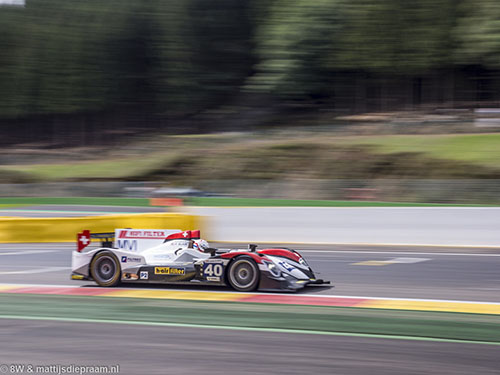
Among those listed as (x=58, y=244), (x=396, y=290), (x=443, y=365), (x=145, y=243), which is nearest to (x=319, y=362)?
(x=443, y=365)

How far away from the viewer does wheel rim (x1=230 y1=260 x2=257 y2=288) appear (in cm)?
816

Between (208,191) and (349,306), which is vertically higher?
(208,191)

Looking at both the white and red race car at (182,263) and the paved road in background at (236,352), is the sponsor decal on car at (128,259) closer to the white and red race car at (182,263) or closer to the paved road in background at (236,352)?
the white and red race car at (182,263)

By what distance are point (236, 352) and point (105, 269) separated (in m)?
3.97

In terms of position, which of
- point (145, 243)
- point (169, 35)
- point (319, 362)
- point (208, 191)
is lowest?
point (319, 362)

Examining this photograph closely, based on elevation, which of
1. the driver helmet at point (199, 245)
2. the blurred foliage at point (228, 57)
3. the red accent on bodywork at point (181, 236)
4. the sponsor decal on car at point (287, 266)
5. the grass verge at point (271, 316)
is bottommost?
the grass verge at point (271, 316)

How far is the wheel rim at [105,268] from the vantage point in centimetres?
894

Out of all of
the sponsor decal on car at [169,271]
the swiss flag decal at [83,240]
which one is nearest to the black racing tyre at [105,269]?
the swiss flag decal at [83,240]

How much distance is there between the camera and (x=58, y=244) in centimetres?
1586

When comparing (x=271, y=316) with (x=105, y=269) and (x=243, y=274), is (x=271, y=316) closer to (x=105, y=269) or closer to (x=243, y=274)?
(x=243, y=274)

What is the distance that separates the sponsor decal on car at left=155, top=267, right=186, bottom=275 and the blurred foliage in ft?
110

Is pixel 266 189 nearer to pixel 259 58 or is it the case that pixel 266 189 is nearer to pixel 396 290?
pixel 396 290

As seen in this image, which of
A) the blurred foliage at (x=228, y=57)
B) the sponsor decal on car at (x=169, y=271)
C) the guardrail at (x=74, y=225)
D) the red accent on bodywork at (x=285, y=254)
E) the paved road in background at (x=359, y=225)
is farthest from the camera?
the blurred foliage at (x=228, y=57)

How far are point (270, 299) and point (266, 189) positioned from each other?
2060 cm
